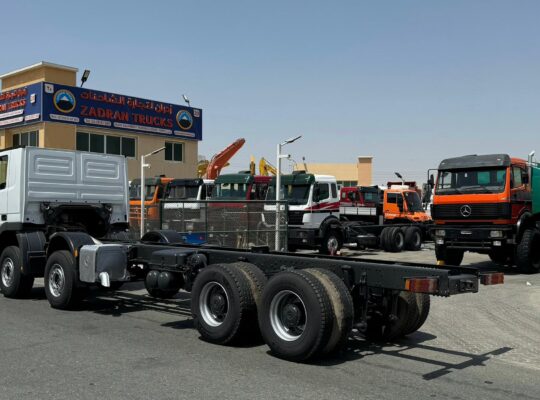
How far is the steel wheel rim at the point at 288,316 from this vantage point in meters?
6.50

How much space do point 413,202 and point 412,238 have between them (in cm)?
277

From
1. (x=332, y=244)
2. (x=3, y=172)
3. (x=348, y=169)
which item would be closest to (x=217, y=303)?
(x=3, y=172)

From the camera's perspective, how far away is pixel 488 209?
49.9ft

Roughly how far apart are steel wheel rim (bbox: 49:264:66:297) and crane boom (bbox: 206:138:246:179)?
2470 cm

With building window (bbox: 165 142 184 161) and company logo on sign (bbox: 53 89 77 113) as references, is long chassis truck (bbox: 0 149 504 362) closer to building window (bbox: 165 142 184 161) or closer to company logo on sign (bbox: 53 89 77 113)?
company logo on sign (bbox: 53 89 77 113)

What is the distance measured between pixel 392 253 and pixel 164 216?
32.9 feet

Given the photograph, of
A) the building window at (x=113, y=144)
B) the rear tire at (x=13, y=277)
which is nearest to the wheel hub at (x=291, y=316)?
the rear tire at (x=13, y=277)

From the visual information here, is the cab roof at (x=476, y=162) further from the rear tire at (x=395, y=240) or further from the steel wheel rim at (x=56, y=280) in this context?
the steel wheel rim at (x=56, y=280)

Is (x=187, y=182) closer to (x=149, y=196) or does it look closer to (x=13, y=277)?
(x=149, y=196)

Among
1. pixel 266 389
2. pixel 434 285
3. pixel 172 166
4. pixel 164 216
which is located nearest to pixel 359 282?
pixel 434 285

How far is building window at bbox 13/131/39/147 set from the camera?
110ft

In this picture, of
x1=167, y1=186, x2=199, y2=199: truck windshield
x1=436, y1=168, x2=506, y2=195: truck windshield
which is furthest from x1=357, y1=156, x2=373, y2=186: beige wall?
x1=436, y1=168, x2=506, y2=195: truck windshield

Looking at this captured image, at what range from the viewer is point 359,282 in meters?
6.57

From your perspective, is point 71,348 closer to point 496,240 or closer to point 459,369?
point 459,369
